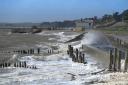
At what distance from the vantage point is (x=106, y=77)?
2134 centimetres

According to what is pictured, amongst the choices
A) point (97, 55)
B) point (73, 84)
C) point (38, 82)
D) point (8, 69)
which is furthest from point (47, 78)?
point (97, 55)

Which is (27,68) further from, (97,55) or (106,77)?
(106,77)

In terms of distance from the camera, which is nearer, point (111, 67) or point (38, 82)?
point (38, 82)

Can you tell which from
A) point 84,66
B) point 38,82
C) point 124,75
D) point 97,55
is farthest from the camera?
point 97,55

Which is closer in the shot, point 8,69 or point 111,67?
point 111,67

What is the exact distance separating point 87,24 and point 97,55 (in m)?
134

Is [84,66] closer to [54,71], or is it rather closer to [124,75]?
[54,71]

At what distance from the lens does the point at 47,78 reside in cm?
2386

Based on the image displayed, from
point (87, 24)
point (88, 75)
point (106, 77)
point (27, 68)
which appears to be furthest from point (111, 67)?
point (87, 24)

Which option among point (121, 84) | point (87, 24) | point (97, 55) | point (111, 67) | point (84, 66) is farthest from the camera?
point (87, 24)

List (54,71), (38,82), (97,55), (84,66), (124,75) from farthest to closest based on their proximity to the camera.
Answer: (97,55) < (84,66) < (54,71) < (38,82) < (124,75)

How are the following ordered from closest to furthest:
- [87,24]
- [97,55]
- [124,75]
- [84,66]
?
[124,75]
[84,66]
[97,55]
[87,24]

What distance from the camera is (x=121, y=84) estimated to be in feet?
60.8

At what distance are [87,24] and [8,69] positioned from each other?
451 feet
